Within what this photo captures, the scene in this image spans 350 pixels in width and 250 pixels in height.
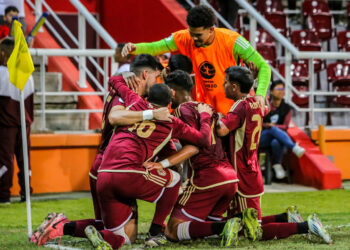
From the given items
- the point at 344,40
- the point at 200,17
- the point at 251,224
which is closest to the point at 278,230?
the point at 251,224

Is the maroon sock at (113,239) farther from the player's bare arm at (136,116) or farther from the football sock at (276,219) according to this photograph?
the football sock at (276,219)

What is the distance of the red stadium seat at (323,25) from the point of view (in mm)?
14609

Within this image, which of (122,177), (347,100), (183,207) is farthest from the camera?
(347,100)

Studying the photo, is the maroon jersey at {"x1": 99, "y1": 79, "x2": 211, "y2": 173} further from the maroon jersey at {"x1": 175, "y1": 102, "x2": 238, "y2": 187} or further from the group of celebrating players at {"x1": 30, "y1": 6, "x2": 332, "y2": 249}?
the maroon jersey at {"x1": 175, "y1": 102, "x2": 238, "y2": 187}

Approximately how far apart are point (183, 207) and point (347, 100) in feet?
21.3

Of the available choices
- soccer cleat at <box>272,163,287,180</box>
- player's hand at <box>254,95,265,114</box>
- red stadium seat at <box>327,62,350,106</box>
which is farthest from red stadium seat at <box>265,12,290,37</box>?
player's hand at <box>254,95,265,114</box>

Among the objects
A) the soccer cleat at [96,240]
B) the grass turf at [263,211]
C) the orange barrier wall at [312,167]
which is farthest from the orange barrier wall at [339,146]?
the soccer cleat at [96,240]

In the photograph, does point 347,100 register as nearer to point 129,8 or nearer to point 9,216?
point 129,8

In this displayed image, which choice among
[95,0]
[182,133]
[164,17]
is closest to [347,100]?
[164,17]

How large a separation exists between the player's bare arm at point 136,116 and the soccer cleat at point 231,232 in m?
0.90

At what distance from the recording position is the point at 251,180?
644cm

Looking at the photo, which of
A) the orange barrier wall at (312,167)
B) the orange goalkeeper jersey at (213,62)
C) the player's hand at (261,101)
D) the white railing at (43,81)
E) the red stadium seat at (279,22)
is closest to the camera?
the player's hand at (261,101)

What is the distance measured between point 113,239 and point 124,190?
0.37m

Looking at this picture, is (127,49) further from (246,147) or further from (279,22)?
(279,22)
